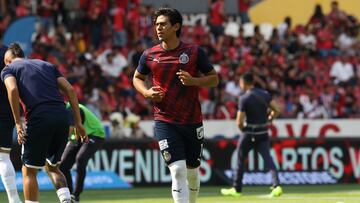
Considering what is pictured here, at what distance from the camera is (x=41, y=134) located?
12109 mm

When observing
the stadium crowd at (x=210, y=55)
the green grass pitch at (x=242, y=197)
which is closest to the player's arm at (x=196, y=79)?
the green grass pitch at (x=242, y=197)

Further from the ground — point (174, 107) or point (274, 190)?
point (174, 107)

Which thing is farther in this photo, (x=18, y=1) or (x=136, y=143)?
(x=18, y=1)

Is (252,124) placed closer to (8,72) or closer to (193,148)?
(193,148)

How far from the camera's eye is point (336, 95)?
30016mm

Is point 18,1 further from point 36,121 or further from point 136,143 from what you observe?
point 36,121

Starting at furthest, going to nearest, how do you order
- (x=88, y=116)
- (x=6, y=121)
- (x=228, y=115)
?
(x=228, y=115) < (x=88, y=116) < (x=6, y=121)

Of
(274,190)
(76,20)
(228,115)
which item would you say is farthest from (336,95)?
(274,190)

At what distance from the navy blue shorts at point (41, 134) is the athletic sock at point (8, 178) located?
1717 millimetres

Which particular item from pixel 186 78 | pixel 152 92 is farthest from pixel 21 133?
pixel 186 78

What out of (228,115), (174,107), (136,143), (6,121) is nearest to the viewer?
(174,107)

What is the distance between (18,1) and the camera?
30.3 meters

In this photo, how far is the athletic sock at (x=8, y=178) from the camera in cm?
1383

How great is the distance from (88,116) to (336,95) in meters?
15.2
